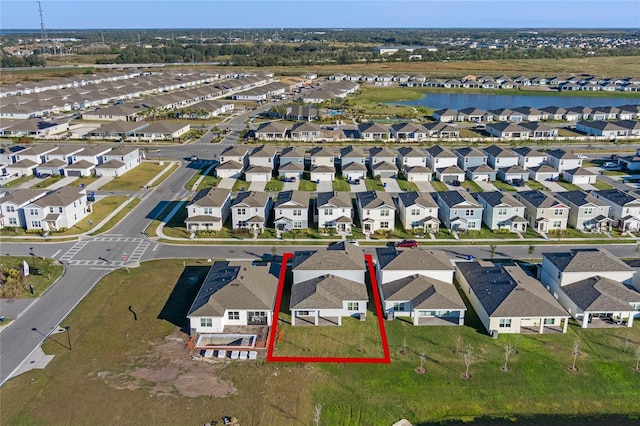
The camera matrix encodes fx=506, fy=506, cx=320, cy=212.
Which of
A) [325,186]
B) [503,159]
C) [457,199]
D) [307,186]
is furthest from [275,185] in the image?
[503,159]

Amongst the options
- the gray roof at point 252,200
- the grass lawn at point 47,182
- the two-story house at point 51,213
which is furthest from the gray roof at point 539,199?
the grass lawn at point 47,182

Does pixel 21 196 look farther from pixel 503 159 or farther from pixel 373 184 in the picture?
pixel 503 159

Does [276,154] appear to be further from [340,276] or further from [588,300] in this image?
[588,300]

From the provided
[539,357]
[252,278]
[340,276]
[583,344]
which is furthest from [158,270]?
[583,344]

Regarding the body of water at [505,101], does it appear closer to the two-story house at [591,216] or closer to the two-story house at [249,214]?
the two-story house at [591,216]

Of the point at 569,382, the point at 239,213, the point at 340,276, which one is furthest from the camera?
the point at 239,213

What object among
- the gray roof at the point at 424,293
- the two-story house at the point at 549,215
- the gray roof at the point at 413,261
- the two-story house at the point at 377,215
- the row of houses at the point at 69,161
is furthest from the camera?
the row of houses at the point at 69,161
